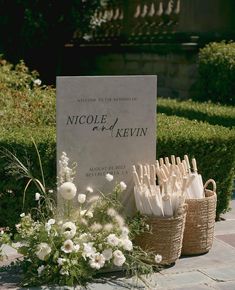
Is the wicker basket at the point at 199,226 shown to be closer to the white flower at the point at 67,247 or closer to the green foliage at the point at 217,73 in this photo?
the white flower at the point at 67,247

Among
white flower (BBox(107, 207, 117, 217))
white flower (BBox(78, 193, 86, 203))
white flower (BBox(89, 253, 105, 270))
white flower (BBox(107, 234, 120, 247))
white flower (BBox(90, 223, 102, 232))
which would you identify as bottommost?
white flower (BBox(89, 253, 105, 270))

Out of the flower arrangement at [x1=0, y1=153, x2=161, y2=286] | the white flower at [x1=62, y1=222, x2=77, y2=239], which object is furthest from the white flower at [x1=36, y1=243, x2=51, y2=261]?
the white flower at [x1=62, y1=222, x2=77, y2=239]

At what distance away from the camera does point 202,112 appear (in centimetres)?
925

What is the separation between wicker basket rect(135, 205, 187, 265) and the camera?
203 inches

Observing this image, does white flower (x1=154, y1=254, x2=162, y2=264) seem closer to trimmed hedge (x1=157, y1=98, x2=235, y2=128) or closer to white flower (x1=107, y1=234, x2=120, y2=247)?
white flower (x1=107, y1=234, x2=120, y2=247)

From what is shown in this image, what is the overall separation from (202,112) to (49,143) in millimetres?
3752

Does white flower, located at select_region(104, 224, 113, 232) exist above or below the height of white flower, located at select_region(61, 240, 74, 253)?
above

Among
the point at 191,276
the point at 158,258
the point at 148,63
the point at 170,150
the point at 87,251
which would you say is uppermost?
the point at 148,63

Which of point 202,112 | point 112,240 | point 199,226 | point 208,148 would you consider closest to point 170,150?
point 208,148

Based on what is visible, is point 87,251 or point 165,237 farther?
point 165,237

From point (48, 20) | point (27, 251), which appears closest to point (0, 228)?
point (27, 251)

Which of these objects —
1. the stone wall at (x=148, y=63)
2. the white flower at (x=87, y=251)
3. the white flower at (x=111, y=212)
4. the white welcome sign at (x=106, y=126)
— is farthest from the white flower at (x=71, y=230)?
the stone wall at (x=148, y=63)

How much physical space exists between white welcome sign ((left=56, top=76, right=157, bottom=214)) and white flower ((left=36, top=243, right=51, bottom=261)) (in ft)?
2.27

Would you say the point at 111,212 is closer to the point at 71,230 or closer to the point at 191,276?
the point at 71,230
